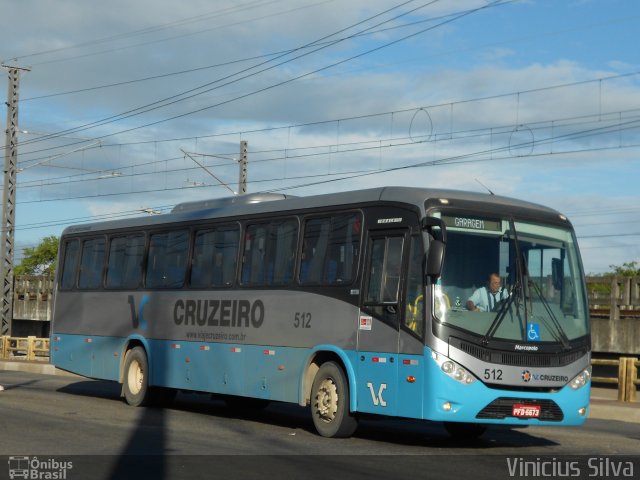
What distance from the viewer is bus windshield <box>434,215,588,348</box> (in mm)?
13500

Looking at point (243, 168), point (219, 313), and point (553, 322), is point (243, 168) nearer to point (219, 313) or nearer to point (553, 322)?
point (219, 313)

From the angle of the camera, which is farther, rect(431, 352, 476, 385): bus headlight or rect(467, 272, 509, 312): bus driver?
rect(467, 272, 509, 312): bus driver

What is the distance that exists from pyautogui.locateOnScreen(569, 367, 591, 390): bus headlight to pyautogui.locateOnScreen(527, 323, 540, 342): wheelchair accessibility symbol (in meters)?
0.79

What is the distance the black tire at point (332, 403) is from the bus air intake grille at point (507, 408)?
6.41 feet

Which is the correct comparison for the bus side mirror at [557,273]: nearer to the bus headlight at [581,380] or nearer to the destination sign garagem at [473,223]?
the destination sign garagem at [473,223]

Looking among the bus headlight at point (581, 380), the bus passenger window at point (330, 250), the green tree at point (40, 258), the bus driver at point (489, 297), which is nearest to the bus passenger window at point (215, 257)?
the bus passenger window at point (330, 250)

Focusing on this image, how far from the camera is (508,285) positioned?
45.0 feet

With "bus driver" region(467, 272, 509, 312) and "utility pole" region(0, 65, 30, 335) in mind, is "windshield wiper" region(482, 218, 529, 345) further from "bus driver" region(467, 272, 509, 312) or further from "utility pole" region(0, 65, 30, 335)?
"utility pole" region(0, 65, 30, 335)

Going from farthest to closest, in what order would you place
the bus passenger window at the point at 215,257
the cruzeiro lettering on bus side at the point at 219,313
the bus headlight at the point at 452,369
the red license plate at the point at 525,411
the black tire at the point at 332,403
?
the bus passenger window at the point at 215,257 < the cruzeiro lettering on bus side at the point at 219,313 < the black tire at the point at 332,403 < the red license plate at the point at 525,411 < the bus headlight at the point at 452,369

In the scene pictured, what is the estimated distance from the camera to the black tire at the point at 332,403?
14.5 meters

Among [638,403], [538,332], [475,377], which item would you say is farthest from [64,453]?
[638,403]

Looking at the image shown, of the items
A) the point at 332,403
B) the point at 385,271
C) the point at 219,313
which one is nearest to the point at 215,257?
the point at 219,313

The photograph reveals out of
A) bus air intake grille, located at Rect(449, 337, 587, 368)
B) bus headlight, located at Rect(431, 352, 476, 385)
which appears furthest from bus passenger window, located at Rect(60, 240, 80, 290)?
bus air intake grille, located at Rect(449, 337, 587, 368)

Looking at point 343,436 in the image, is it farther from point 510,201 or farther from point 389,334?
point 510,201
